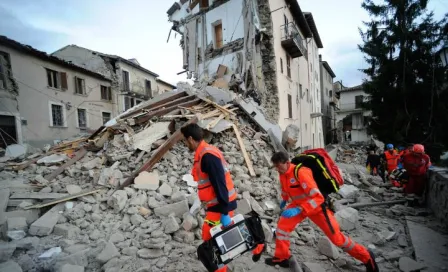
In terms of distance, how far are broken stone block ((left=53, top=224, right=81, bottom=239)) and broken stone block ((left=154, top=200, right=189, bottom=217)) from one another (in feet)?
4.07

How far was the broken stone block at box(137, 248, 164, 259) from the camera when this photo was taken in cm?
317

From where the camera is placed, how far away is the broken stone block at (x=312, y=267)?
2850mm

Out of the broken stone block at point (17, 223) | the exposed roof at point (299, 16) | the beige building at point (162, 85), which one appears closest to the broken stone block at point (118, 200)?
the broken stone block at point (17, 223)

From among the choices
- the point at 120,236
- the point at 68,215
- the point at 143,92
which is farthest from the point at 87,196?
the point at 143,92

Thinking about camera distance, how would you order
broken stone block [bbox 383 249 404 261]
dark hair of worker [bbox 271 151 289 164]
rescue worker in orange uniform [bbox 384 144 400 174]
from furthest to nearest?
rescue worker in orange uniform [bbox 384 144 400 174] < broken stone block [bbox 383 249 404 261] < dark hair of worker [bbox 271 151 289 164]

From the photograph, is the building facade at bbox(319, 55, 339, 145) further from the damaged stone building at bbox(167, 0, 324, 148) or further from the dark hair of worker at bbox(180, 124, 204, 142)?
the dark hair of worker at bbox(180, 124, 204, 142)

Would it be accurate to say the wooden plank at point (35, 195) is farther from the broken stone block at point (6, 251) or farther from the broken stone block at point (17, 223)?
the broken stone block at point (6, 251)

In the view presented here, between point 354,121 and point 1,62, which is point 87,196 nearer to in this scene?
point 1,62

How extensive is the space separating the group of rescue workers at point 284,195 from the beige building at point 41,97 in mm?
14615

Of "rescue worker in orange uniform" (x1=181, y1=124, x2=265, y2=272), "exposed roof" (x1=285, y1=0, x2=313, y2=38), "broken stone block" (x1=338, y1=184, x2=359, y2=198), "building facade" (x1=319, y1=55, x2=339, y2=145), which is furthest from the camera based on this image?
"building facade" (x1=319, y1=55, x2=339, y2=145)

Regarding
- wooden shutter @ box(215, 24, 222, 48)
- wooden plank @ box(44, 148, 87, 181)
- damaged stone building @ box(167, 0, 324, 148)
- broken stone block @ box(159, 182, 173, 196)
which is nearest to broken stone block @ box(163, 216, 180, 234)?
broken stone block @ box(159, 182, 173, 196)

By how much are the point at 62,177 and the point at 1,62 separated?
12.6 m

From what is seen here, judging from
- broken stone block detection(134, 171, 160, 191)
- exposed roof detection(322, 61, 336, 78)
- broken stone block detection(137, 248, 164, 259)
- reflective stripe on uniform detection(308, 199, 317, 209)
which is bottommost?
broken stone block detection(137, 248, 164, 259)

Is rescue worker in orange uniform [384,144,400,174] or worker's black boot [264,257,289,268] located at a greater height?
rescue worker in orange uniform [384,144,400,174]
